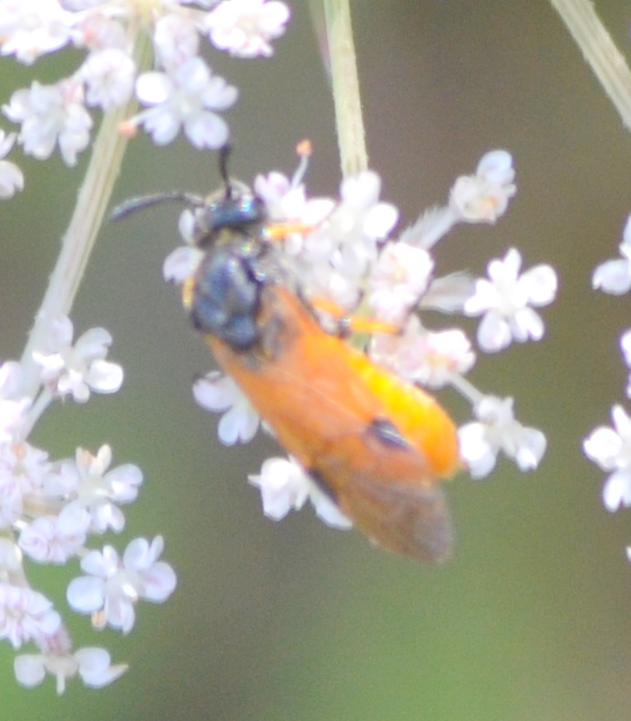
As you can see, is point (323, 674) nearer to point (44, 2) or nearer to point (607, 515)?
point (607, 515)

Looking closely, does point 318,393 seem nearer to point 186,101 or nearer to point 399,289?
point 399,289

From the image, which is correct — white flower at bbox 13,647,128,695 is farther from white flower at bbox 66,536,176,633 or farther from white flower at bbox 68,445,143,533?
white flower at bbox 68,445,143,533

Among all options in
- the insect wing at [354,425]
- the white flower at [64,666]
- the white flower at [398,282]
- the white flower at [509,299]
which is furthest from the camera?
the white flower at [64,666]

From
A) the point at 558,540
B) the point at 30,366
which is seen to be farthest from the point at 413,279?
the point at 558,540

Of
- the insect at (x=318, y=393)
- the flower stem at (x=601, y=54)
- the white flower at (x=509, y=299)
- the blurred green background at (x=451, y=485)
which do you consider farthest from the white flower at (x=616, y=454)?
the blurred green background at (x=451, y=485)

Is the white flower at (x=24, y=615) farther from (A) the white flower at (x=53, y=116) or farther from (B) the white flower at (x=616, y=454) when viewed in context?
(B) the white flower at (x=616, y=454)

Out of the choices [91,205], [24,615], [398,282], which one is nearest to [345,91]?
[398,282]
